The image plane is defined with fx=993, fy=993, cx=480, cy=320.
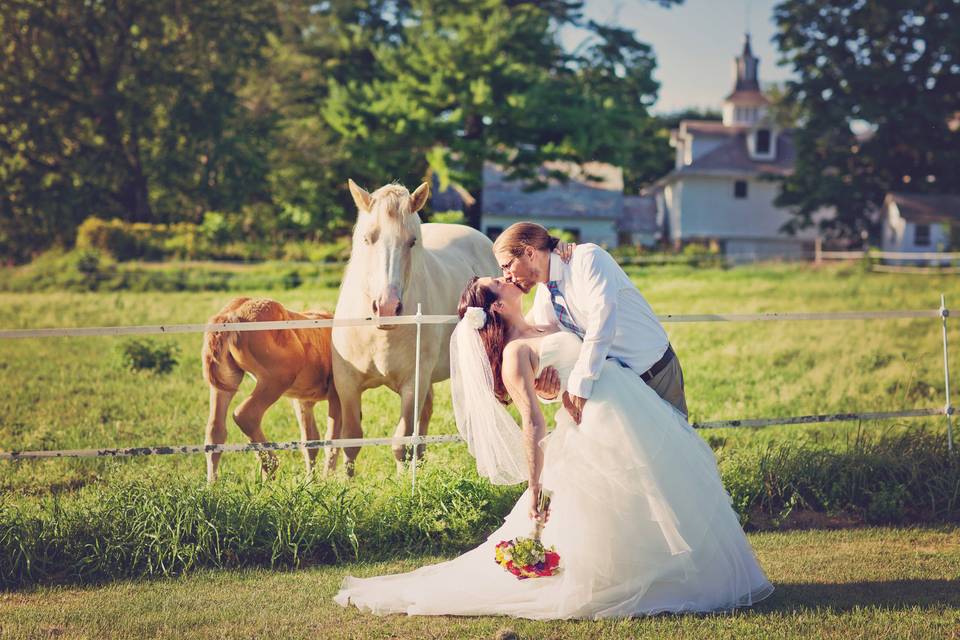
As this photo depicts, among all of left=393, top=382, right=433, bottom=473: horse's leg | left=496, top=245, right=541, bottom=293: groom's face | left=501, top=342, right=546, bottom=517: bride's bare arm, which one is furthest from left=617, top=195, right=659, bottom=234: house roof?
left=501, top=342, right=546, bottom=517: bride's bare arm

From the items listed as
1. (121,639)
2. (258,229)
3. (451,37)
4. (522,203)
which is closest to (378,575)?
(121,639)

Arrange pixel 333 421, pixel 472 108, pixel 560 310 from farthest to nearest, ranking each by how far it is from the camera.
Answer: pixel 472 108
pixel 333 421
pixel 560 310

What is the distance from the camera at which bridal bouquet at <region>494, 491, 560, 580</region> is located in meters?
4.98

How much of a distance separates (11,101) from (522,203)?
24061 mm

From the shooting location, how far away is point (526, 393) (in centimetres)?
497

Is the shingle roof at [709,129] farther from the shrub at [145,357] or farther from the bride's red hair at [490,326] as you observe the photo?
the bride's red hair at [490,326]

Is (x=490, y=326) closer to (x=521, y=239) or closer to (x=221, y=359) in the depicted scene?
(x=521, y=239)

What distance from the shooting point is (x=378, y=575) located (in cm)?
579

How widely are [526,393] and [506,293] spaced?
0.55 meters

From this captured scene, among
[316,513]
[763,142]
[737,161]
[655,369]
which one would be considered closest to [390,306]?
[316,513]

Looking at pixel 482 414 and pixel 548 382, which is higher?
pixel 548 382

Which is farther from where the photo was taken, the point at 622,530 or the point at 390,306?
the point at 390,306

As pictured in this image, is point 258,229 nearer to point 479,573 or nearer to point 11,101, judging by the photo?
point 11,101

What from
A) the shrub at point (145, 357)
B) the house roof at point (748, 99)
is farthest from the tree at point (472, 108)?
the house roof at point (748, 99)
